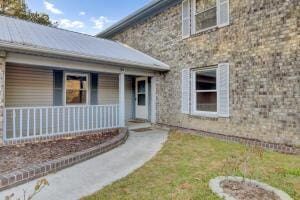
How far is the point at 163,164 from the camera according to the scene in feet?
16.2

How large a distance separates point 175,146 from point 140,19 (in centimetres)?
769

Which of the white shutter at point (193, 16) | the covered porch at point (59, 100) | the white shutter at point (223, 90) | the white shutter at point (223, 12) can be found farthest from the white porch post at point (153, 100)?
the white shutter at point (223, 12)

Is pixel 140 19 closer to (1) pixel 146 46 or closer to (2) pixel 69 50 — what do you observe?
(1) pixel 146 46

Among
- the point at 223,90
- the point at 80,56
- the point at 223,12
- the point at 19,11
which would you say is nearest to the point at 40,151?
the point at 80,56

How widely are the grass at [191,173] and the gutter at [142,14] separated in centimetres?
671

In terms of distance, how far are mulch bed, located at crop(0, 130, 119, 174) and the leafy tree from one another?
691 inches

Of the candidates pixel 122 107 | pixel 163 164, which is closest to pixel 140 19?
pixel 122 107

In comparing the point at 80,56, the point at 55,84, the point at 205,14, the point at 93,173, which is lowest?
the point at 93,173

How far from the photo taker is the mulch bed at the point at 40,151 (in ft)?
15.0

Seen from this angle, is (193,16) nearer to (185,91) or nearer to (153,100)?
(185,91)

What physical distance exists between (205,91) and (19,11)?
20.4m

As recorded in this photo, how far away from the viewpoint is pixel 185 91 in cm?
902

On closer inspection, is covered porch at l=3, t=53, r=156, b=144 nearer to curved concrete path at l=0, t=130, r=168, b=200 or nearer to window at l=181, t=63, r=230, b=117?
window at l=181, t=63, r=230, b=117

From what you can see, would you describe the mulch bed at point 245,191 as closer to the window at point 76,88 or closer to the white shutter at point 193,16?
the white shutter at point 193,16
